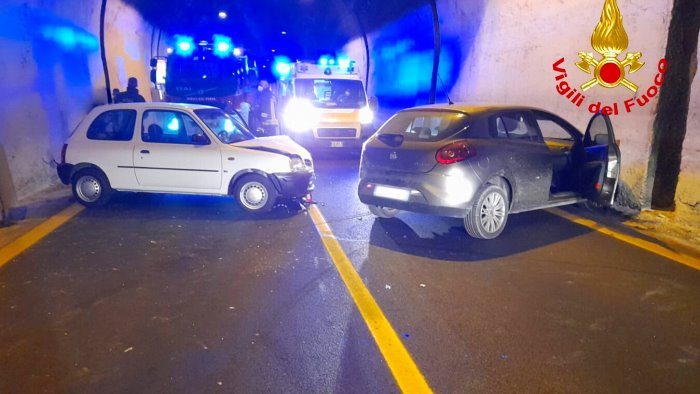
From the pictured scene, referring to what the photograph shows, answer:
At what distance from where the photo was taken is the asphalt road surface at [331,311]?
2961 millimetres

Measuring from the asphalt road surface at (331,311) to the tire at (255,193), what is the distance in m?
0.73

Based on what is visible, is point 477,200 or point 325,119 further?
point 325,119

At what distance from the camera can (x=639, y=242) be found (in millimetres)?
5715

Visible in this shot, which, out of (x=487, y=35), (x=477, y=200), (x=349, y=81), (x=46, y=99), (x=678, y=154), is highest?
(x=487, y=35)

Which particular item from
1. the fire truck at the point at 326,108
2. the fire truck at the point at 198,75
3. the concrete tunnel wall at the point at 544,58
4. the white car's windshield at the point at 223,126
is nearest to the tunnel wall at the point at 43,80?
the fire truck at the point at 198,75

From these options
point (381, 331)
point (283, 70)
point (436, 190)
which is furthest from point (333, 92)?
point (381, 331)

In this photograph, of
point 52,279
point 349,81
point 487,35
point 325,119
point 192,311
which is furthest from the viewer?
point 349,81

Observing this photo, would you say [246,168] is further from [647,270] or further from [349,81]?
[349,81]

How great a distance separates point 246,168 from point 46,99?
494cm

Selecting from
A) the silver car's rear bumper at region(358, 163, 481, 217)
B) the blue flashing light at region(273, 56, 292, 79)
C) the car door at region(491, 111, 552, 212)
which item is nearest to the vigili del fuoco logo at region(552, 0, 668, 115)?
the car door at region(491, 111, 552, 212)

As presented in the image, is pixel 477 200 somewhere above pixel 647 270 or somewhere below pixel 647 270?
above

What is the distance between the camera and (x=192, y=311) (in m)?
3.82

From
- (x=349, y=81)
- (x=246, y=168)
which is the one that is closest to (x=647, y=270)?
(x=246, y=168)

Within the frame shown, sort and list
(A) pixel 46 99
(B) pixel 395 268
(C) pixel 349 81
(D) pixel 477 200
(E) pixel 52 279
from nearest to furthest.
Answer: (E) pixel 52 279, (B) pixel 395 268, (D) pixel 477 200, (A) pixel 46 99, (C) pixel 349 81
